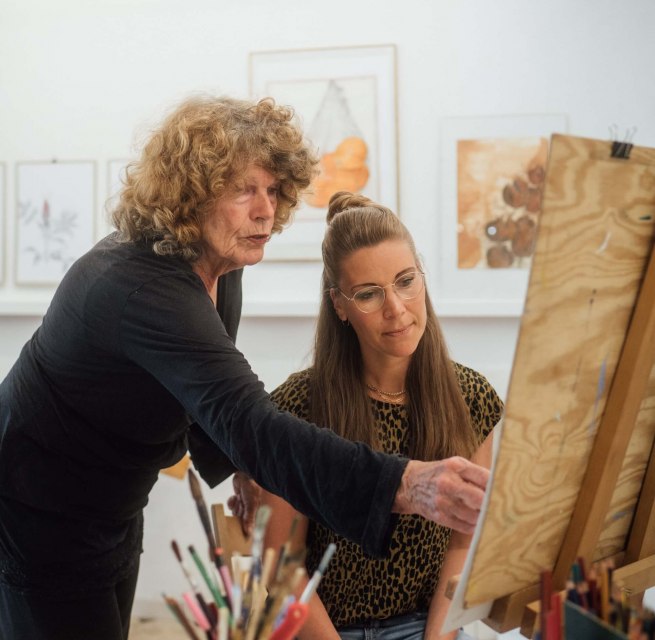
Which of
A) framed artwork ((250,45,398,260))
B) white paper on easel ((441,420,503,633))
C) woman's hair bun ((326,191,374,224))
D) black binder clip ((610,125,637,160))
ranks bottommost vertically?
white paper on easel ((441,420,503,633))

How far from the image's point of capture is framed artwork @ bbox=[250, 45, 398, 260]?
106 inches

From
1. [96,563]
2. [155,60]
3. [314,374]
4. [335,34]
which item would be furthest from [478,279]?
[96,563]

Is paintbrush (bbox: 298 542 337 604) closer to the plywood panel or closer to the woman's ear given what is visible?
the plywood panel

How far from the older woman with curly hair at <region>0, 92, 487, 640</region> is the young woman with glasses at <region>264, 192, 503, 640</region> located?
0.20m

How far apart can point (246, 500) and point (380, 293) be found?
501 millimetres

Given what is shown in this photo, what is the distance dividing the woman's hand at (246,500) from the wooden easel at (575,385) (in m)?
0.75

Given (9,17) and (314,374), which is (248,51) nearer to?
(9,17)

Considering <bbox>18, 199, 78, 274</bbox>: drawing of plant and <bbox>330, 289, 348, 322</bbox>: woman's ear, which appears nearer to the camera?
<bbox>330, 289, 348, 322</bbox>: woman's ear

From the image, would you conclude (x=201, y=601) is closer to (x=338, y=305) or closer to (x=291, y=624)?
(x=291, y=624)

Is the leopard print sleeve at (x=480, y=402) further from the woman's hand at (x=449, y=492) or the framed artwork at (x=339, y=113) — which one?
the framed artwork at (x=339, y=113)

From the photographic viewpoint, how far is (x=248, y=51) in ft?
9.02

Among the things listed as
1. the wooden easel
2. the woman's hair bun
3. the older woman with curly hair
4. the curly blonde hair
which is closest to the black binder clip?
the wooden easel

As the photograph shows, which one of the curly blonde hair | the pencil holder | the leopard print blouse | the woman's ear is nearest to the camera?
the pencil holder

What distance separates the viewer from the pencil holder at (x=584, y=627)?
2.27 feet
